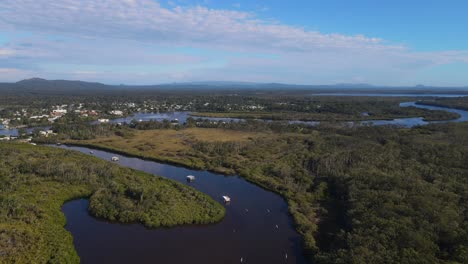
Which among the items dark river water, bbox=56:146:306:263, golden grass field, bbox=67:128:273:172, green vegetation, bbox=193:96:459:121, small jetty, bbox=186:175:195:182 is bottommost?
dark river water, bbox=56:146:306:263

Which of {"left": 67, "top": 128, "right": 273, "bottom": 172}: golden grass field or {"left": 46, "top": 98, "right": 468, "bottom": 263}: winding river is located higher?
{"left": 67, "top": 128, "right": 273, "bottom": 172}: golden grass field

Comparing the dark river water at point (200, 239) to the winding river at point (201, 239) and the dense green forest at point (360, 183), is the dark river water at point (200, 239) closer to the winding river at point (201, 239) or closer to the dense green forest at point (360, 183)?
the winding river at point (201, 239)

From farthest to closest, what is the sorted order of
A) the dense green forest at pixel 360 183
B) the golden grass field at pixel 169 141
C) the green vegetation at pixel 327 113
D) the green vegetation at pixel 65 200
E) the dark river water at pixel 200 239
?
the green vegetation at pixel 327 113 < the golden grass field at pixel 169 141 < the dark river water at pixel 200 239 < the green vegetation at pixel 65 200 < the dense green forest at pixel 360 183

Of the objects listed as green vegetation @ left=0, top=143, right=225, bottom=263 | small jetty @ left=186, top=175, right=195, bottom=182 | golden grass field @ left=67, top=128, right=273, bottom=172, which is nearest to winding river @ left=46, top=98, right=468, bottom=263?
green vegetation @ left=0, top=143, right=225, bottom=263

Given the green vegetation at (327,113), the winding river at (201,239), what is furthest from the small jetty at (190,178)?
the green vegetation at (327,113)

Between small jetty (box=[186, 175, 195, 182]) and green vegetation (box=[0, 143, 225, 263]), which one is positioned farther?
small jetty (box=[186, 175, 195, 182])

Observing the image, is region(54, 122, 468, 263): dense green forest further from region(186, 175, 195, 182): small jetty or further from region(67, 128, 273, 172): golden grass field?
region(186, 175, 195, 182): small jetty
